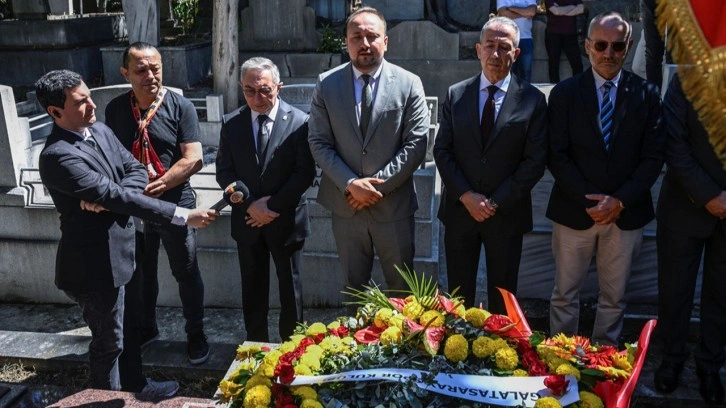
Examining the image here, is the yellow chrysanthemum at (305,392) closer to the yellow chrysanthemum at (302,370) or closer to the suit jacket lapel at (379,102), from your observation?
the yellow chrysanthemum at (302,370)

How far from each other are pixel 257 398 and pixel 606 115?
264 cm

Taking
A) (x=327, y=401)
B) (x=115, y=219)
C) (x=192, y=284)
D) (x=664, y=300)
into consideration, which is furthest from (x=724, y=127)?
(x=192, y=284)

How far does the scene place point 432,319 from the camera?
128 inches

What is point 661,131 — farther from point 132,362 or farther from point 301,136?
point 132,362

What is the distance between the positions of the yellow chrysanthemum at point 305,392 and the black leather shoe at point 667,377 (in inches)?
91.3

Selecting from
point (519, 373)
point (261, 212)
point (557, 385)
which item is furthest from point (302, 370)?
point (261, 212)

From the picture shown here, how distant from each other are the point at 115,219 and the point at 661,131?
10.4ft

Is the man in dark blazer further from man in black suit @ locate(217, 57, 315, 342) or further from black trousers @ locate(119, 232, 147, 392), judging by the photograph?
black trousers @ locate(119, 232, 147, 392)

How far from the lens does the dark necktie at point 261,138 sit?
4.60 meters

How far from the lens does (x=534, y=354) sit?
10.3 ft

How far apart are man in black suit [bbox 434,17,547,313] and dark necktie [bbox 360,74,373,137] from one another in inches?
18.0

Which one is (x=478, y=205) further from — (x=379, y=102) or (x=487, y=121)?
(x=379, y=102)

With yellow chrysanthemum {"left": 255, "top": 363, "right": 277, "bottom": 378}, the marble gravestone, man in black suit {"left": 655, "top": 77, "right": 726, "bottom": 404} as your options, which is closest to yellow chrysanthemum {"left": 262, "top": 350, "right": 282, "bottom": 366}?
yellow chrysanthemum {"left": 255, "top": 363, "right": 277, "bottom": 378}

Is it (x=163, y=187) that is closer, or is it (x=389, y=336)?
(x=389, y=336)
